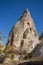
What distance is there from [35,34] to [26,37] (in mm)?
10269

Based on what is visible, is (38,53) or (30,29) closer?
(38,53)

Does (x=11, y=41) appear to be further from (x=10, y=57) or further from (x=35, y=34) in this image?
(x=10, y=57)

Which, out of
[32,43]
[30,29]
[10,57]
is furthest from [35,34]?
[10,57]

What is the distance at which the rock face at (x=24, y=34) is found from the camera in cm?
9338

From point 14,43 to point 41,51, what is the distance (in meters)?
53.2

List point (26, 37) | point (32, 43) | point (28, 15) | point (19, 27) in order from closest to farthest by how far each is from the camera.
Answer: point (32, 43) < point (26, 37) < point (19, 27) < point (28, 15)

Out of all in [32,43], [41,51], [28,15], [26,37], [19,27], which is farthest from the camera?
[28,15]

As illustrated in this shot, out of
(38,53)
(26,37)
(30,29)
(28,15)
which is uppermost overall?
(28,15)

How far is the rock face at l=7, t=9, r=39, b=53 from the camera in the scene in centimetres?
9338

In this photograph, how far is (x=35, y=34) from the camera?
107250mm

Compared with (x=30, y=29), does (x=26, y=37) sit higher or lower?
lower

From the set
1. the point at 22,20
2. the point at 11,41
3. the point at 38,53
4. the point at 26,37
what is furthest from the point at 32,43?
the point at 38,53

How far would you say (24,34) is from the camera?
335 ft

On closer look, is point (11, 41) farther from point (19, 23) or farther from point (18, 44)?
point (19, 23)
